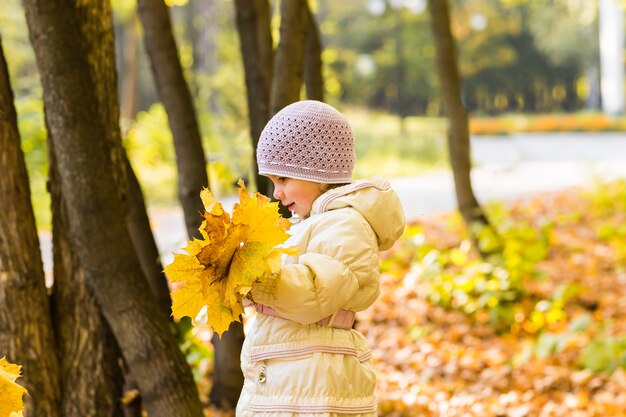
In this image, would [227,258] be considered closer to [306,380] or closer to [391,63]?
[306,380]

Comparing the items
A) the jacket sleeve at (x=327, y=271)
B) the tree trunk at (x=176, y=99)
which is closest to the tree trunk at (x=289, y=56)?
the tree trunk at (x=176, y=99)

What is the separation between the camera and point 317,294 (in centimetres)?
232

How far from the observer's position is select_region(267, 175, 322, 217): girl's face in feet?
8.38

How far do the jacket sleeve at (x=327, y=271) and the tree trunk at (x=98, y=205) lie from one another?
1.41m

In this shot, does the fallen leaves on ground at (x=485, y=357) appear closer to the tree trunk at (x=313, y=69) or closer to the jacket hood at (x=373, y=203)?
the tree trunk at (x=313, y=69)

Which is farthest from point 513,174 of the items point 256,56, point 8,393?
point 8,393

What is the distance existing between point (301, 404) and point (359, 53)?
39.5m

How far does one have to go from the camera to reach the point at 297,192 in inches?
101

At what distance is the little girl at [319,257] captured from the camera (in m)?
2.43

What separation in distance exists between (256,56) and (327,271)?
2799 millimetres

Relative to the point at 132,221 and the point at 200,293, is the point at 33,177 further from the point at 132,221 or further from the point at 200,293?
the point at 200,293

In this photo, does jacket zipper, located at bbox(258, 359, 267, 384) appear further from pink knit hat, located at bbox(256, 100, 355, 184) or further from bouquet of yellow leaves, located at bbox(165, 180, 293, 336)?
pink knit hat, located at bbox(256, 100, 355, 184)

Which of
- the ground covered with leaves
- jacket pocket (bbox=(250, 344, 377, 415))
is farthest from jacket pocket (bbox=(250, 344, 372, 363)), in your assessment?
the ground covered with leaves

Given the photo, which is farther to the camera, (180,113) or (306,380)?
(180,113)
